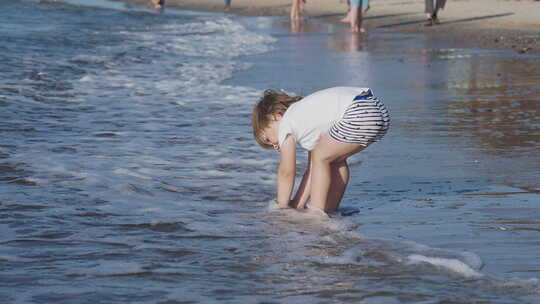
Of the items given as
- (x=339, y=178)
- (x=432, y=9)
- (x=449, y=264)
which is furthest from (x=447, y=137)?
(x=432, y=9)

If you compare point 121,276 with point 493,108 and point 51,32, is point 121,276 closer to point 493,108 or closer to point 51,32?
point 493,108

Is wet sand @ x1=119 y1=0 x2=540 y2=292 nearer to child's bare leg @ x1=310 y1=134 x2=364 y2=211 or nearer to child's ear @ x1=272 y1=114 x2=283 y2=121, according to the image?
child's bare leg @ x1=310 y1=134 x2=364 y2=211

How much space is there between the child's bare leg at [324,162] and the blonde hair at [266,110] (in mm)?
277

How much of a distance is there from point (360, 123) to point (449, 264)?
1.24m

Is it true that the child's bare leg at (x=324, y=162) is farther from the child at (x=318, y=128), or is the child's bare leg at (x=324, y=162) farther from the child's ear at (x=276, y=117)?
the child's ear at (x=276, y=117)

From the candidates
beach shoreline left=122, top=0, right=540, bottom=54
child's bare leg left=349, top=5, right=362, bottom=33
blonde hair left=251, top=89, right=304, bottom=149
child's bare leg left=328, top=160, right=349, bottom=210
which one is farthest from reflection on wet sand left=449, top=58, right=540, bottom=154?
child's bare leg left=349, top=5, right=362, bottom=33

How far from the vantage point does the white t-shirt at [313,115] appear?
4773 mm

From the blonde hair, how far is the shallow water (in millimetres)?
487

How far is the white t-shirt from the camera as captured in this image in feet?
15.7

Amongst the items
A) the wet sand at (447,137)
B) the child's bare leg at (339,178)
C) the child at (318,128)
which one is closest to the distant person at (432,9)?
the wet sand at (447,137)

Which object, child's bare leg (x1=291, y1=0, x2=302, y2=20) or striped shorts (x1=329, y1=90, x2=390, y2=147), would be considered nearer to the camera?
striped shorts (x1=329, y1=90, x2=390, y2=147)

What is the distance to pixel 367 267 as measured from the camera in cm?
385

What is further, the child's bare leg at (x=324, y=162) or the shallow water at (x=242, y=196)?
the child's bare leg at (x=324, y=162)

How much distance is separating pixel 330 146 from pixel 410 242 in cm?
85
